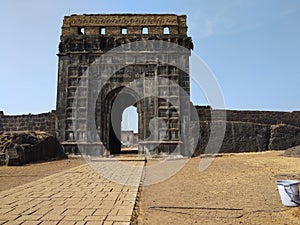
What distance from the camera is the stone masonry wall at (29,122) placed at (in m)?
18.4

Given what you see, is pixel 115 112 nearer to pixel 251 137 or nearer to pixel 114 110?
pixel 114 110

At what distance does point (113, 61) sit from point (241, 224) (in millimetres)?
14210

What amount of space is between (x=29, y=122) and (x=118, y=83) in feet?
24.5

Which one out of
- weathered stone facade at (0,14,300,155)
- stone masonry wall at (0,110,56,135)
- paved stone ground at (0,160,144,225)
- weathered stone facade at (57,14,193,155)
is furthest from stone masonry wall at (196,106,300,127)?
paved stone ground at (0,160,144,225)

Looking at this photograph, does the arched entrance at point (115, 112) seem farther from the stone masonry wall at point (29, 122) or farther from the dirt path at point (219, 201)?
the dirt path at point (219, 201)

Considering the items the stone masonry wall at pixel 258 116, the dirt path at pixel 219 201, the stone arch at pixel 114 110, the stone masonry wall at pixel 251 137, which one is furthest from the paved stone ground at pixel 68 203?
the stone masonry wall at pixel 258 116

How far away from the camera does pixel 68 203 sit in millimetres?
4688

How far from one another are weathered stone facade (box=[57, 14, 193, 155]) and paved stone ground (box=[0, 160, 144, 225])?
30.6 feet

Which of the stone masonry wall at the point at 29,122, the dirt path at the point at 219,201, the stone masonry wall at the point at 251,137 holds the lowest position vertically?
the dirt path at the point at 219,201

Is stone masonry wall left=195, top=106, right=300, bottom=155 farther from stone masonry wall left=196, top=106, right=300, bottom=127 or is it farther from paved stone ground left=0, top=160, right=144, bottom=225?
paved stone ground left=0, top=160, right=144, bottom=225

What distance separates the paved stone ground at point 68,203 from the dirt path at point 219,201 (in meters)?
0.41

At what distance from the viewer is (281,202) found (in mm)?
4645

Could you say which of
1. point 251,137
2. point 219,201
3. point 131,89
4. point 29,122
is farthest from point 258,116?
point 29,122

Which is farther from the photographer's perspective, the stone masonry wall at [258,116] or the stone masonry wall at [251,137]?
the stone masonry wall at [258,116]
